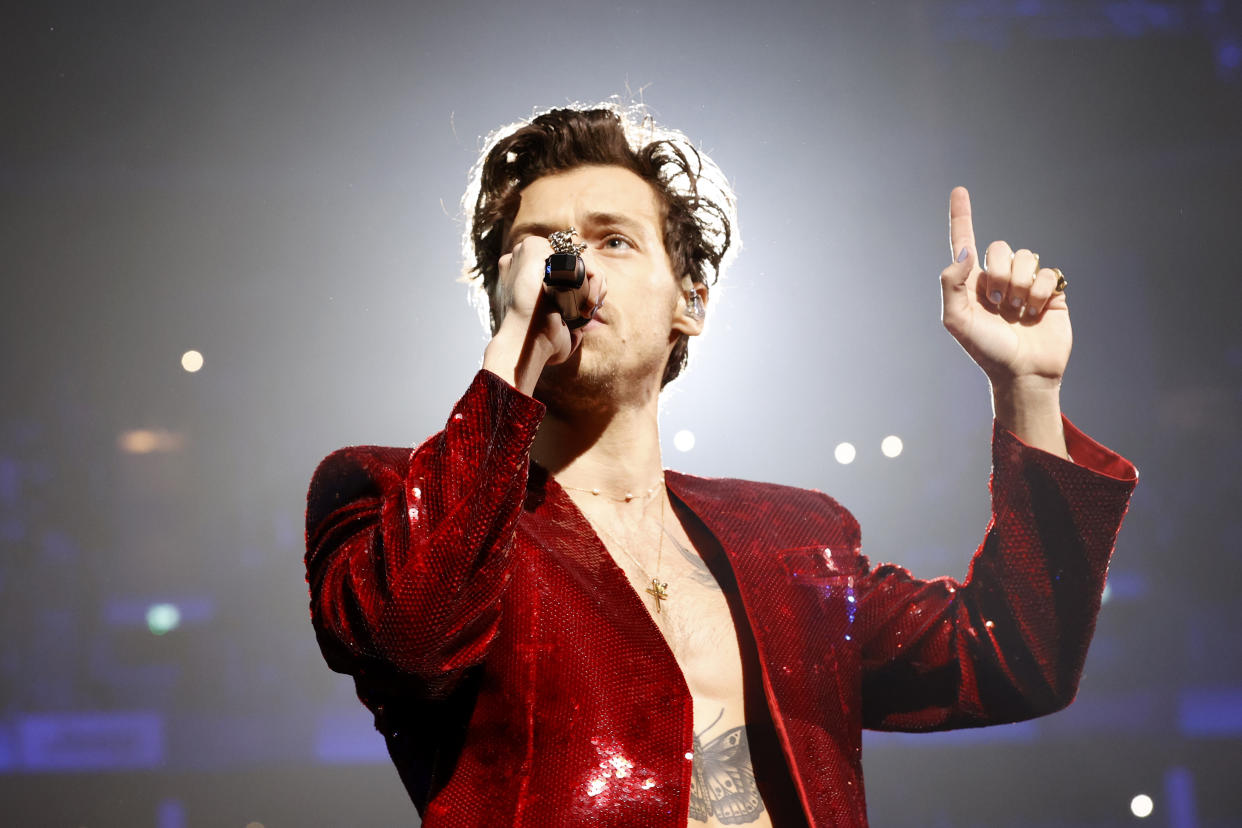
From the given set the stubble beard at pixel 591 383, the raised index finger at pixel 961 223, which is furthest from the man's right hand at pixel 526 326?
the raised index finger at pixel 961 223

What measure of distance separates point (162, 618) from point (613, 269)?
6.53 ft

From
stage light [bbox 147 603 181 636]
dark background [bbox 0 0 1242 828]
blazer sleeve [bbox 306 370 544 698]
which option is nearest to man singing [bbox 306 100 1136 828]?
blazer sleeve [bbox 306 370 544 698]

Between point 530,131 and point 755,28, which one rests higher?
point 755,28

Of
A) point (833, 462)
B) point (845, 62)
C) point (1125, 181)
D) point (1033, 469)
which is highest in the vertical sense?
point (845, 62)

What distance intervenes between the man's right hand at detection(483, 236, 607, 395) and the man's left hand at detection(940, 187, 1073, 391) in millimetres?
678

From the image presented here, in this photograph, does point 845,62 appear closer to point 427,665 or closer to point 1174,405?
point 1174,405

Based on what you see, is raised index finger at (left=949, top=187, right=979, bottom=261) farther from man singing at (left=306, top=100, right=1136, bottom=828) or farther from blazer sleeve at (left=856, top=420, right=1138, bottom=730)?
blazer sleeve at (left=856, top=420, right=1138, bottom=730)

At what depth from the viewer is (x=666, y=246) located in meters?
1.88

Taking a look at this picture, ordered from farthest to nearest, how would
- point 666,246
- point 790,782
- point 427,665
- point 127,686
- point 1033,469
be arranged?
point 127,686 < point 666,246 < point 1033,469 < point 790,782 < point 427,665

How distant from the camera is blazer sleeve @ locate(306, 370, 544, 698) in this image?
1.04 metres

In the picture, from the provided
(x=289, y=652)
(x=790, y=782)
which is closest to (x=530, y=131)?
(x=790, y=782)

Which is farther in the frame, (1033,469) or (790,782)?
(1033,469)

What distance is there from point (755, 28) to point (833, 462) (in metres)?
1.39

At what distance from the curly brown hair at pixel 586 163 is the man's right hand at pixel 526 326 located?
0.64 meters
